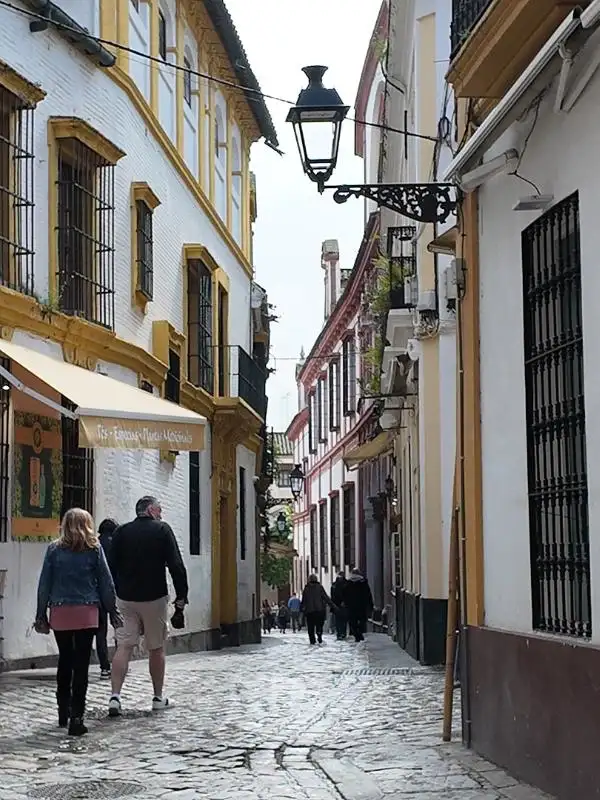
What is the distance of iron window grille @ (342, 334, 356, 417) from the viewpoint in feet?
133

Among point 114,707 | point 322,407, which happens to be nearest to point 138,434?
point 114,707

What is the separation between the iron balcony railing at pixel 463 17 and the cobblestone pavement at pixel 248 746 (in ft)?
14.3

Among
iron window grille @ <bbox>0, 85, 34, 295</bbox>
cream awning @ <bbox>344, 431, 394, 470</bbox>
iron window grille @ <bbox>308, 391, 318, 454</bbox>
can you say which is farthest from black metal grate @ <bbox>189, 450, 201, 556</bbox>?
iron window grille @ <bbox>308, 391, 318, 454</bbox>

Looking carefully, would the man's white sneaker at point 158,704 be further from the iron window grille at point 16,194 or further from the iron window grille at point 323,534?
the iron window grille at point 323,534

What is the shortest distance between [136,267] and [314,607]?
1085 centimetres

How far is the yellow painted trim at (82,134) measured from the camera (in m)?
15.7

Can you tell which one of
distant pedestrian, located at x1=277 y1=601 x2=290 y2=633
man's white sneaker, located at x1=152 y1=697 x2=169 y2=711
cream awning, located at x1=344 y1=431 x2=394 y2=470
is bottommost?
distant pedestrian, located at x1=277 y1=601 x2=290 y2=633

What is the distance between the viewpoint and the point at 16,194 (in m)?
14.5

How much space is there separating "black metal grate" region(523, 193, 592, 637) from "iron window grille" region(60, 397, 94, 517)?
8.08 m

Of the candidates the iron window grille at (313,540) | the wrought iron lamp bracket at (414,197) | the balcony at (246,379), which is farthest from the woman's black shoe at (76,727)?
the iron window grille at (313,540)

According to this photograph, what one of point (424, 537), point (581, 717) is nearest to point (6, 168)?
point (424, 537)

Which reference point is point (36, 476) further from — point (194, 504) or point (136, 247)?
point (194, 504)

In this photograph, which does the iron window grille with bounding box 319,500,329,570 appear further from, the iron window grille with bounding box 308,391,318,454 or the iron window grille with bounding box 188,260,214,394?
the iron window grille with bounding box 188,260,214,394

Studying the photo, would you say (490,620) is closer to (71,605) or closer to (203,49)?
(71,605)
